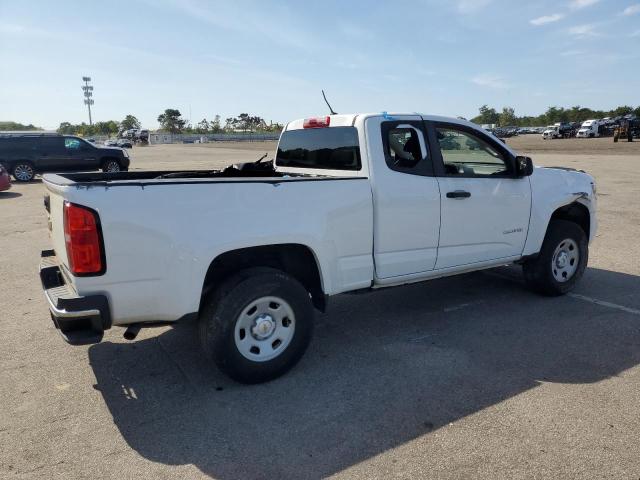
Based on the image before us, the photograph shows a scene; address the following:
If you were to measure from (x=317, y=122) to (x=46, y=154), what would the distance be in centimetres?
1756

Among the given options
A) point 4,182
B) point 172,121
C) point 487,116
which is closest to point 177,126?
point 172,121

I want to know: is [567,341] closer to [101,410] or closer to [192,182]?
[192,182]

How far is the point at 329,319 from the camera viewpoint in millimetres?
4945

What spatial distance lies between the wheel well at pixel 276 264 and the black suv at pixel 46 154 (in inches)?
714

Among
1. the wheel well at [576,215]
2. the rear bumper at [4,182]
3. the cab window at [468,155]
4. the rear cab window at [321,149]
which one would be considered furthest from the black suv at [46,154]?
the wheel well at [576,215]

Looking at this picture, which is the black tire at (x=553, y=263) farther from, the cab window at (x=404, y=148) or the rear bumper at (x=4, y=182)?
the rear bumper at (x=4, y=182)

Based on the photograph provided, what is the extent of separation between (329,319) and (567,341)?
2124mm

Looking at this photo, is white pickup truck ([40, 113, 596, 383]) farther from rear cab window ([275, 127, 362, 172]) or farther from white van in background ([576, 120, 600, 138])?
white van in background ([576, 120, 600, 138])

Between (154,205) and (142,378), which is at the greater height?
(154,205)

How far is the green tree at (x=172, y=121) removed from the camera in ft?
468

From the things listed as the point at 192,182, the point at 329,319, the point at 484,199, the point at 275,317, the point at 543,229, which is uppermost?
the point at 192,182

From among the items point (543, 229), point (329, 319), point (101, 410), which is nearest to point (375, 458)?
point (101, 410)

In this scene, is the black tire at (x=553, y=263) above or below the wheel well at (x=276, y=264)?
below

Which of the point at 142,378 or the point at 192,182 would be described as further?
the point at 142,378
